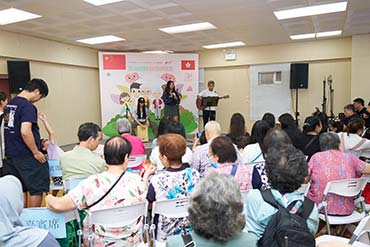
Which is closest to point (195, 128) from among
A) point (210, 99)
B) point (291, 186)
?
point (210, 99)

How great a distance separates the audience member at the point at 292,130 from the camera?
394 centimetres

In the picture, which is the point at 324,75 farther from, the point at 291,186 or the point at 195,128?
the point at 291,186

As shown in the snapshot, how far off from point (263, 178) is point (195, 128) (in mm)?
7680

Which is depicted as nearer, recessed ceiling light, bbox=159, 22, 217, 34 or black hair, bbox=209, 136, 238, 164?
black hair, bbox=209, 136, 238, 164

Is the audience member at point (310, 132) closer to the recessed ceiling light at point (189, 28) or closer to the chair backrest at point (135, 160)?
the chair backrest at point (135, 160)

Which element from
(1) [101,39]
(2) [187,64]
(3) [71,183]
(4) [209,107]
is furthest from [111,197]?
(2) [187,64]

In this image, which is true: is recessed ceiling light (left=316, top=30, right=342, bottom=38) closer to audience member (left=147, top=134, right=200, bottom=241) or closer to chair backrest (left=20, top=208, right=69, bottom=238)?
audience member (left=147, top=134, right=200, bottom=241)

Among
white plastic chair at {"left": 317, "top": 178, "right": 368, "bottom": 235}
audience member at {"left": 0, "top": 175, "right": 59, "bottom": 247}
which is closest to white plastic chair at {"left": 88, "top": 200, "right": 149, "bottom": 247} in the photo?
audience member at {"left": 0, "top": 175, "right": 59, "bottom": 247}

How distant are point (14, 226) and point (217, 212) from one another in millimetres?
898

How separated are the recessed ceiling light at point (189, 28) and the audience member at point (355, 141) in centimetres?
405

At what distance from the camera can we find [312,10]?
611cm

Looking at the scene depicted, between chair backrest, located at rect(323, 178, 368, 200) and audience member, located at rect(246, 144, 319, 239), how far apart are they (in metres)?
0.94

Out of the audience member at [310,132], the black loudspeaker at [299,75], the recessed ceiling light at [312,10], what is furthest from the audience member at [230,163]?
the black loudspeaker at [299,75]

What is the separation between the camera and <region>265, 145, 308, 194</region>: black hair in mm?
1672
